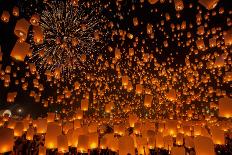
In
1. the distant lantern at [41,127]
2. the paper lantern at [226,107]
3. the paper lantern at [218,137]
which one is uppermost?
the paper lantern at [226,107]

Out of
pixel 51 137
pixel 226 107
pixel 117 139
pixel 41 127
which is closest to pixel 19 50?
pixel 51 137

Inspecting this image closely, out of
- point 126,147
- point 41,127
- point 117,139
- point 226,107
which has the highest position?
point 226,107

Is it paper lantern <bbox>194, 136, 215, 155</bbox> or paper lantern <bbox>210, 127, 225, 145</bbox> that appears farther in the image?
paper lantern <bbox>210, 127, 225, 145</bbox>

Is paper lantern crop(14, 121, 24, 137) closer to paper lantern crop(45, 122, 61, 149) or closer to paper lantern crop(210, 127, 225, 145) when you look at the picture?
paper lantern crop(45, 122, 61, 149)

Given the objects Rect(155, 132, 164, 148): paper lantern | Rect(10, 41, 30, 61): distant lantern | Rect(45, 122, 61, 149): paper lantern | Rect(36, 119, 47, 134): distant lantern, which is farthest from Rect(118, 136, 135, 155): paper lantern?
Rect(36, 119, 47, 134): distant lantern

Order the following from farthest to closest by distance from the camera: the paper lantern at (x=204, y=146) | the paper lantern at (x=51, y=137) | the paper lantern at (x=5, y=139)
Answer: the paper lantern at (x=51, y=137) < the paper lantern at (x=204, y=146) < the paper lantern at (x=5, y=139)

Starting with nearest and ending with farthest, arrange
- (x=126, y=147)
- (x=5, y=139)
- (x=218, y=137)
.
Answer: (x=5, y=139) → (x=126, y=147) → (x=218, y=137)

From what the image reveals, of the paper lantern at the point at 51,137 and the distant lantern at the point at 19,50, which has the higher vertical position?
the distant lantern at the point at 19,50

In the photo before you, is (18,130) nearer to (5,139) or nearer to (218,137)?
(5,139)

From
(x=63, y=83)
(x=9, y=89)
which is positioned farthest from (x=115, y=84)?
(x=9, y=89)

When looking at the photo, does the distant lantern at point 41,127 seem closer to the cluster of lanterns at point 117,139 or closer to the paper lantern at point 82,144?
the cluster of lanterns at point 117,139

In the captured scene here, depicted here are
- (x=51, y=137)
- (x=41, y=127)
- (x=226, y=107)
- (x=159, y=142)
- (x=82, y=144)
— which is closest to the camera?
(x=82, y=144)

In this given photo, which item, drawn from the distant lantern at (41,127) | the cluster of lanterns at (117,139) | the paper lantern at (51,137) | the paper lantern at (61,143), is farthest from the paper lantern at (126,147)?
the distant lantern at (41,127)

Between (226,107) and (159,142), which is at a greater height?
(226,107)
